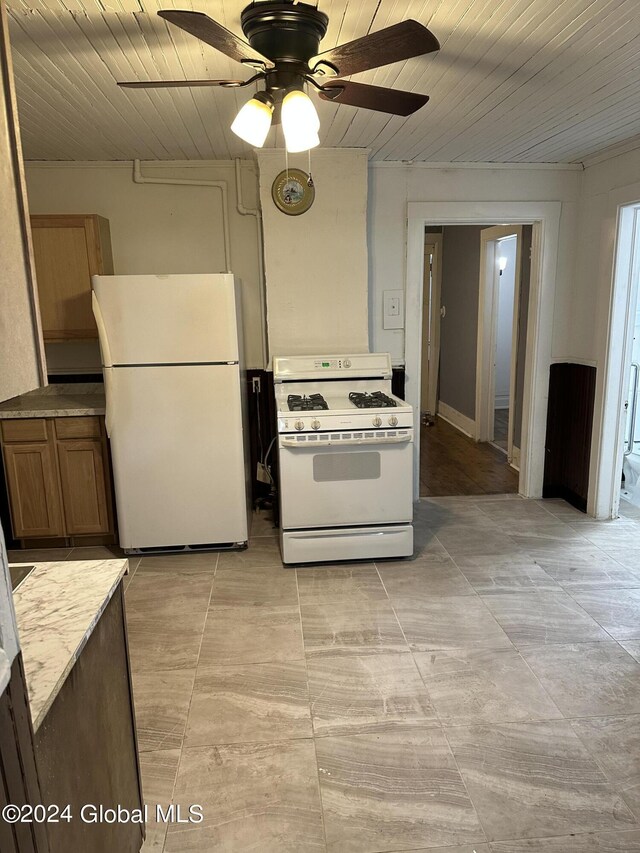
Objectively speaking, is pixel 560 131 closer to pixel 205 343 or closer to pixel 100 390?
pixel 205 343

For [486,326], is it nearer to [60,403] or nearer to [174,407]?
[174,407]

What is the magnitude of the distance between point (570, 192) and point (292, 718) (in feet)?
12.2

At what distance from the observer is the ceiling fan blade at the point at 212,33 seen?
142 cm

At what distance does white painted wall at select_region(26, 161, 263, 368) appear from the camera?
367 cm

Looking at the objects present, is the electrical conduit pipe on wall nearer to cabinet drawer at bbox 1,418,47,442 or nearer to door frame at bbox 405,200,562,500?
door frame at bbox 405,200,562,500

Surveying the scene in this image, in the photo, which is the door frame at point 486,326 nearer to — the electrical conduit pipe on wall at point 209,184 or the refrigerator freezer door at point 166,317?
the electrical conduit pipe on wall at point 209,184

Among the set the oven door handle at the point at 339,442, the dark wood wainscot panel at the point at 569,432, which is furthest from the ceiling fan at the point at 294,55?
the dark wood wainscot panel at the point at 569,432

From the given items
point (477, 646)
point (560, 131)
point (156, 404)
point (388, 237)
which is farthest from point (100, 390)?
point (560, 131)

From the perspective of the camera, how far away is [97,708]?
1202 millimetres

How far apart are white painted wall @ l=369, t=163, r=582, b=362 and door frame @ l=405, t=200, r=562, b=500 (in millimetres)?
44

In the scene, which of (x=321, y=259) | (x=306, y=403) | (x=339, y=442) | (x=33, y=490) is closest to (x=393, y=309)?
(x=321, y=259)

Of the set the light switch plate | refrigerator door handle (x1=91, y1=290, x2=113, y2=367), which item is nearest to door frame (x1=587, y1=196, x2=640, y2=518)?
the light switch plate

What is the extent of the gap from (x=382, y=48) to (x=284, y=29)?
0.32 metres

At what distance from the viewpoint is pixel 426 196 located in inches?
153
